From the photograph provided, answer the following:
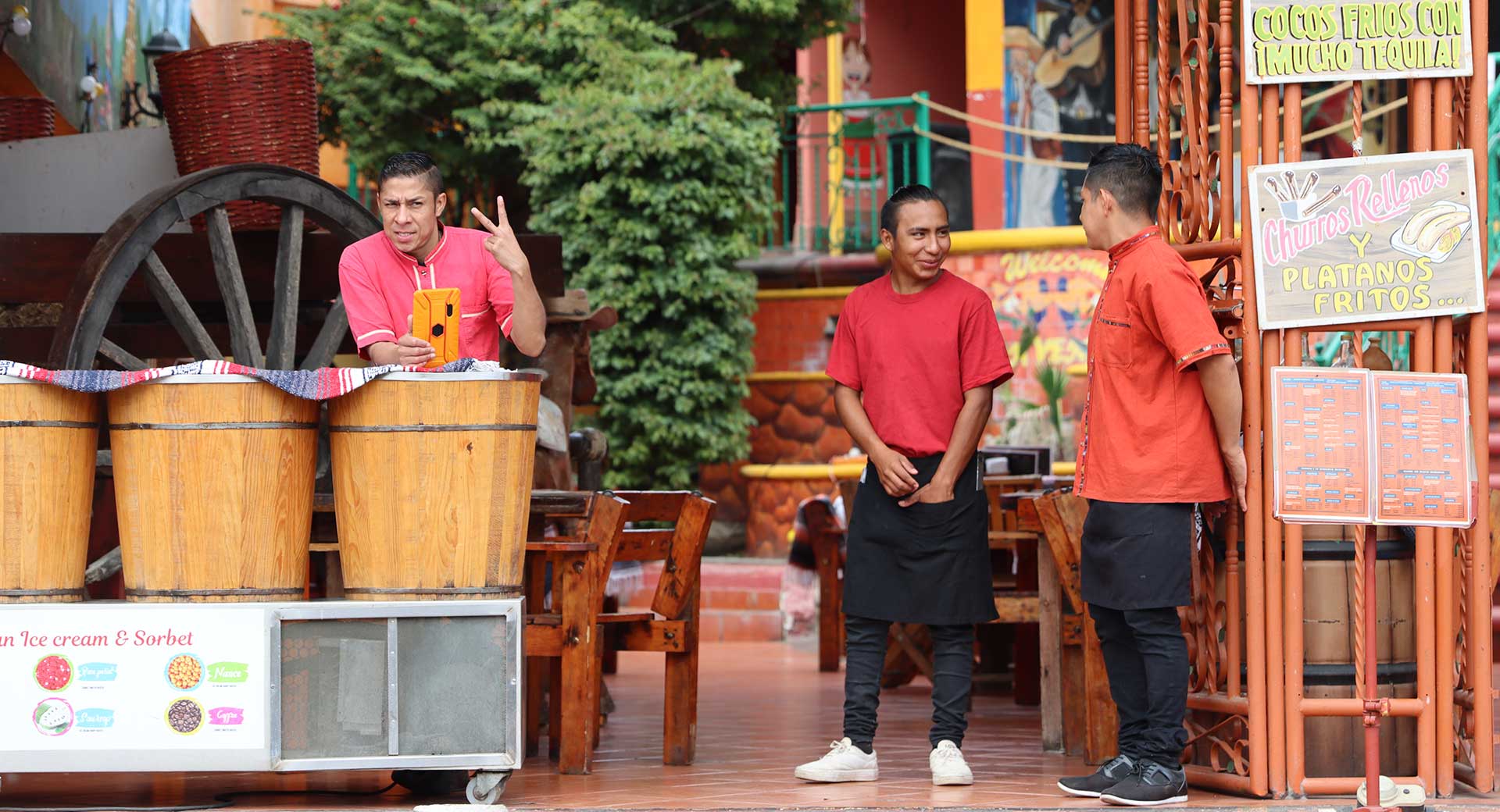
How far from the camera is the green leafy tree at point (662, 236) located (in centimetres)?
1359

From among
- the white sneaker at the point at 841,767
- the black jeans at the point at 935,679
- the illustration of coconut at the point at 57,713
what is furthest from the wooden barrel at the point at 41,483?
the black jeans at the point at 935,679

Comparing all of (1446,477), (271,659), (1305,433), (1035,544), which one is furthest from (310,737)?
(1035,544)

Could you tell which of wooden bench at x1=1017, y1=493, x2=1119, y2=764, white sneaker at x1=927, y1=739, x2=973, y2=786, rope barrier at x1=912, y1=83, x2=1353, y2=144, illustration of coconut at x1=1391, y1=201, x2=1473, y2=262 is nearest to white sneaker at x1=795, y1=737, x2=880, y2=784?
white sneaker at x1=927, y1=739, x2=973, y2=786

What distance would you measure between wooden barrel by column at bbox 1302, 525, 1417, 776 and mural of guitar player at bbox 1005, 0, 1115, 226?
34.8 feet

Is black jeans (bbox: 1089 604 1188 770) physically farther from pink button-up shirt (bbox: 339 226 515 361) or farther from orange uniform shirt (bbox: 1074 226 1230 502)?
pink button-up shirt (bbox: 339 226 515 361)

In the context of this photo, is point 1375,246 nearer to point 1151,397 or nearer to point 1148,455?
point 1151,397

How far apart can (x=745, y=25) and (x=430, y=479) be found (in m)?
10.7

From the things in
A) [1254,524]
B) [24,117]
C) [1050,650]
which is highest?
[24,117]

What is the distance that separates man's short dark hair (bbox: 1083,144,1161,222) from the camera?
5074 mm

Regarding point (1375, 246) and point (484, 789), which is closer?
point (484, 789)

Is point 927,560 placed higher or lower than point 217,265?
lower

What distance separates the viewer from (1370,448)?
15.6ft

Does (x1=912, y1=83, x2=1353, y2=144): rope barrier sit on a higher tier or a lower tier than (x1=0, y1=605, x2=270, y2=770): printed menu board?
higher

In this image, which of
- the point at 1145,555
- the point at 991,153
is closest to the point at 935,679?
the point at 1145,555
